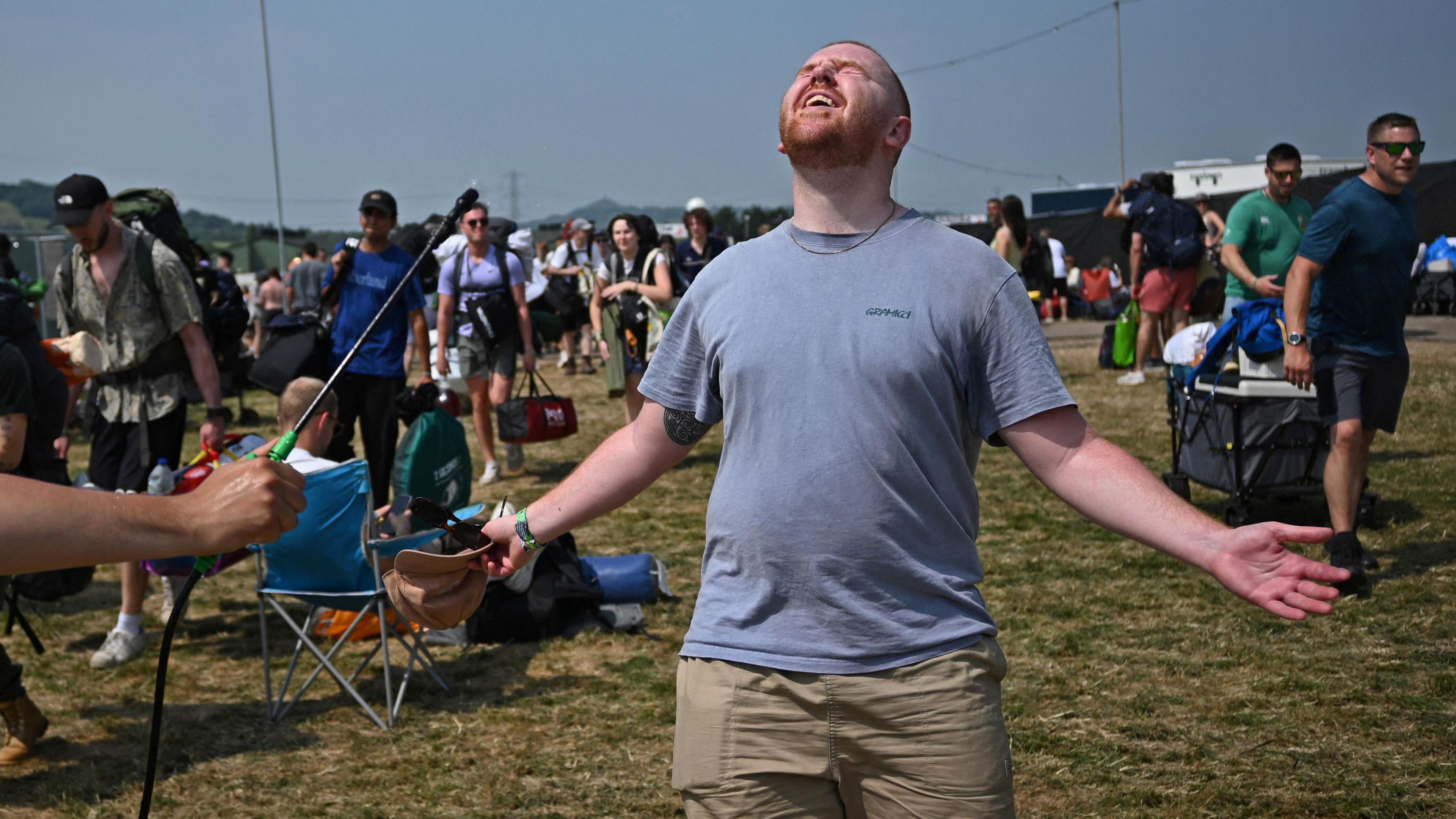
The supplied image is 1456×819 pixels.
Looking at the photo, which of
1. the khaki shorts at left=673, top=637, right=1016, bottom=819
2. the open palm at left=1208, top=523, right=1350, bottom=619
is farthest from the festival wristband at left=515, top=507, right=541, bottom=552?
the open palm at left=1208, top=523, right=1350, bottom=619

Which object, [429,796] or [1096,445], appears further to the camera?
[429,796]

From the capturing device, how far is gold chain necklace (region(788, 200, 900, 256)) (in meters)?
2.26

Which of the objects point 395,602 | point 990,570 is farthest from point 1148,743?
point 395,602

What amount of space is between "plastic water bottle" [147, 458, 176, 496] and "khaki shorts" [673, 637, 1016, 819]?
3.63m

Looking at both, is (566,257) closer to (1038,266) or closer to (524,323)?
(1038,266)

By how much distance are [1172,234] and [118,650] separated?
10.1m

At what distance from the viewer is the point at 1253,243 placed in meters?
7.46

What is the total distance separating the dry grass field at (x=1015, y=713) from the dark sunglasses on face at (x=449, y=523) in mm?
1778

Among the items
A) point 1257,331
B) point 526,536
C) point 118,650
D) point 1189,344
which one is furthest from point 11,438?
point 1189,344

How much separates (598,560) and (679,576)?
2.02ft

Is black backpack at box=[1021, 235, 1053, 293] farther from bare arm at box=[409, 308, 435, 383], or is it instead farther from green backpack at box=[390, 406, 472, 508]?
green backpack at box=[390, 406, 472, 508]

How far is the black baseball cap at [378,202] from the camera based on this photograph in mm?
6711

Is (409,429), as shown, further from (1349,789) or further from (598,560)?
(1349,789)

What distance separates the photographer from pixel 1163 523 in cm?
208
